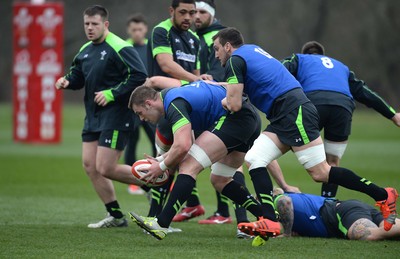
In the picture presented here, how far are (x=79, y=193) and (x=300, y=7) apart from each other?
3604 centimetres

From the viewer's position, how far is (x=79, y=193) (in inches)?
→ 508

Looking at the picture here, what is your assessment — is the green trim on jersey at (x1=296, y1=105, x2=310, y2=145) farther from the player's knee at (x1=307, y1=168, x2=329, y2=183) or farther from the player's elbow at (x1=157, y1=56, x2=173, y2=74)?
the player's elbow at (x1=157, y1=56, x2=173, y2=74)

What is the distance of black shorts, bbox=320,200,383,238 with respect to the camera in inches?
320

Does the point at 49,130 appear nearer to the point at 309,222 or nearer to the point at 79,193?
the point at 79,193

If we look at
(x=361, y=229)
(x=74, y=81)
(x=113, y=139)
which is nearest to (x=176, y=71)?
(x=113, y=139)

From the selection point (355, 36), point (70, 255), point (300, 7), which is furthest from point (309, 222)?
point (300, 7)

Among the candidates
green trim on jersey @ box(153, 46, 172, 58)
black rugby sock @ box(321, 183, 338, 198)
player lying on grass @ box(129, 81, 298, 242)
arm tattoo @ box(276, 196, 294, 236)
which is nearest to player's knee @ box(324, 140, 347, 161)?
black rugby sock @ box(321, 183, 338, 198)

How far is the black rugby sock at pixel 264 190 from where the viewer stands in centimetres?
760

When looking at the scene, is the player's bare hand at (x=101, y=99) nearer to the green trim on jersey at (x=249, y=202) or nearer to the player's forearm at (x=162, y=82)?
the player's forearm at (x=162, y=82)

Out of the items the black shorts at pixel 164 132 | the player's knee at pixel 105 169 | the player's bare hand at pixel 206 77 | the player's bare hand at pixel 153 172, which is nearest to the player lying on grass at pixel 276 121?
the player's bare hand at pixel 153 172

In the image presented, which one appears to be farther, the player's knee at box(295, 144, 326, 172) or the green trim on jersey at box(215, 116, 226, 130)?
the green trim on jersey at box(215, 116, 226, 130)

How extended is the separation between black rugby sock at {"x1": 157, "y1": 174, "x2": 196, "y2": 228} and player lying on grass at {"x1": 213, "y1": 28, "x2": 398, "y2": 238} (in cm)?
60

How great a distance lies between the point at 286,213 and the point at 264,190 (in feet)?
2.72

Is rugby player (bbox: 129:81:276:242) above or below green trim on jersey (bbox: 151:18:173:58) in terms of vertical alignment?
below
